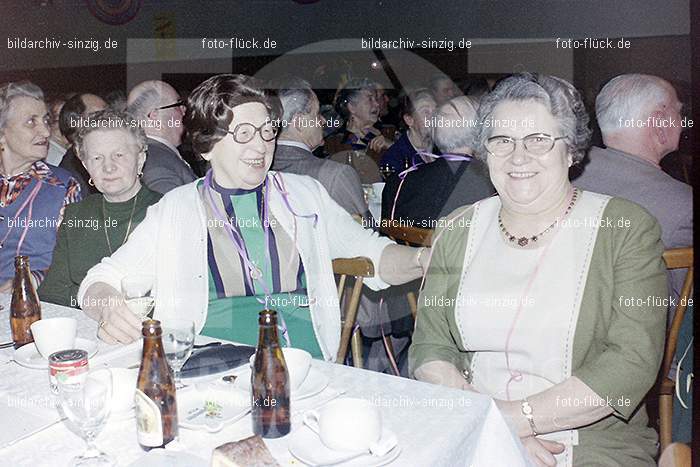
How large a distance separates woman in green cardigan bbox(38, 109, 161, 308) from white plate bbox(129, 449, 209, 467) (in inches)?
52.3

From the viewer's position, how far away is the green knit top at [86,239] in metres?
2.20

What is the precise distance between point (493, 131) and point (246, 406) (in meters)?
0.83

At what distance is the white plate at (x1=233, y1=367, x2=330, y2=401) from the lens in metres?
1.14

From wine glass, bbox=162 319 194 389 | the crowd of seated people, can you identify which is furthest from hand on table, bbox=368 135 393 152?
wine glass, bbox=162 319 194 389

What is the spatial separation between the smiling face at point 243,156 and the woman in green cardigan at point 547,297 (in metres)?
0.59

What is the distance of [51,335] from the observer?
1330 mm

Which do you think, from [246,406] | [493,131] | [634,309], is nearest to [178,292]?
[246,406]

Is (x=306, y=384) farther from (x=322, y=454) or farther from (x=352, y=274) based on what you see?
(x=352, y=274)

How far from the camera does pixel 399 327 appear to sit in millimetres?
2441

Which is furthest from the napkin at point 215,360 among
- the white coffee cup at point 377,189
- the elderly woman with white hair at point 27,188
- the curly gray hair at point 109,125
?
the white coffee cup at point 377,189

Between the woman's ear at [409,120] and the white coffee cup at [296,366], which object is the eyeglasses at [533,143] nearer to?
the white coffee cup at [296,366]

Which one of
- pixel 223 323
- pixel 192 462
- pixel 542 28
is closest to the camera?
pixel 192 462

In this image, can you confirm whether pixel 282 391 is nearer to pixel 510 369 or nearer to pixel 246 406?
pixel 246 406

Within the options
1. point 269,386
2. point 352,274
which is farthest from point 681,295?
point 269,386
